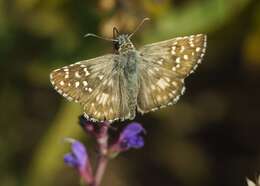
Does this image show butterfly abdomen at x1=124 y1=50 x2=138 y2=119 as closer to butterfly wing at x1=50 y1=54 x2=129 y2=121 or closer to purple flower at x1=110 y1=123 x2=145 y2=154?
butterfly wing at x1=50 y1=54 x2=129 y2=121

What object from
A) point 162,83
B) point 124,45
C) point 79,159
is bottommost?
point 79,159

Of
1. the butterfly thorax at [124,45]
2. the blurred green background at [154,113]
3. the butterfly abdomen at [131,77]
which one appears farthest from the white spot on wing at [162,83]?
the blurred green background at [154,113]

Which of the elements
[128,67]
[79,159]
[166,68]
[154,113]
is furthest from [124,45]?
[154,113]

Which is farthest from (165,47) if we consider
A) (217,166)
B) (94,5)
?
(217,166)

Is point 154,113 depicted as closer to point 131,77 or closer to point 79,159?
point 79,159

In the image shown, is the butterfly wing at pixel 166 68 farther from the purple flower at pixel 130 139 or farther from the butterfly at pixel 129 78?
the purple flower at pixel 130 139

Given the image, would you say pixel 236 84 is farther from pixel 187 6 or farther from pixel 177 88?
pixel 177 88
